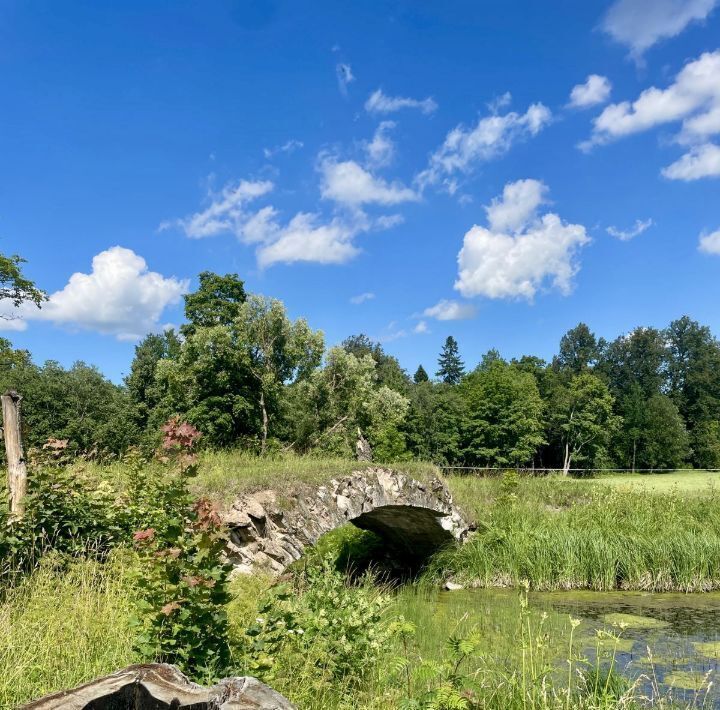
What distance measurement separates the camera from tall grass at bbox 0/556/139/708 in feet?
11.7

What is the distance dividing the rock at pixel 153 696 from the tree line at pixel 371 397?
3.76m

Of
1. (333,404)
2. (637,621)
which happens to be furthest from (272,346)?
(637,621)

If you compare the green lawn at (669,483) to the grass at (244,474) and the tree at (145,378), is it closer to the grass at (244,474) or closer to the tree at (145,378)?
the grass at (244,474)

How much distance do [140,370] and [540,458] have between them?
37.7 metres

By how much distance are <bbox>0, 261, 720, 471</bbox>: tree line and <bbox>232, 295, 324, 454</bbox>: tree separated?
0.05 metres

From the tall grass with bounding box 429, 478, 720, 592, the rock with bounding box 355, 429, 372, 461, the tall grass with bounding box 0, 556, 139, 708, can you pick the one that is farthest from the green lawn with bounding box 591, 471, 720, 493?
the tall grass with bounding box 0, 556, 139, 708

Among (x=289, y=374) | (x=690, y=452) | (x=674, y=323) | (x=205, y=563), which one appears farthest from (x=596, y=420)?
(x=205, y=563)

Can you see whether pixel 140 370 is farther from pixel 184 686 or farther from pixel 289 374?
pixel 184 686

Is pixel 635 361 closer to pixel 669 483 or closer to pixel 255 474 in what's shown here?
pixel 669 483

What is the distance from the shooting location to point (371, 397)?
25.9 meters

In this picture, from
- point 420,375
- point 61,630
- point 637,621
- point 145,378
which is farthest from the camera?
point 420,375

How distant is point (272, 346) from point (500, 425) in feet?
94.5

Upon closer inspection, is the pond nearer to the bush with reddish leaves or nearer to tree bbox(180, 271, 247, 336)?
the bush with reddish leaves

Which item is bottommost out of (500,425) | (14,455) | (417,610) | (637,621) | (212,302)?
(637,621)
